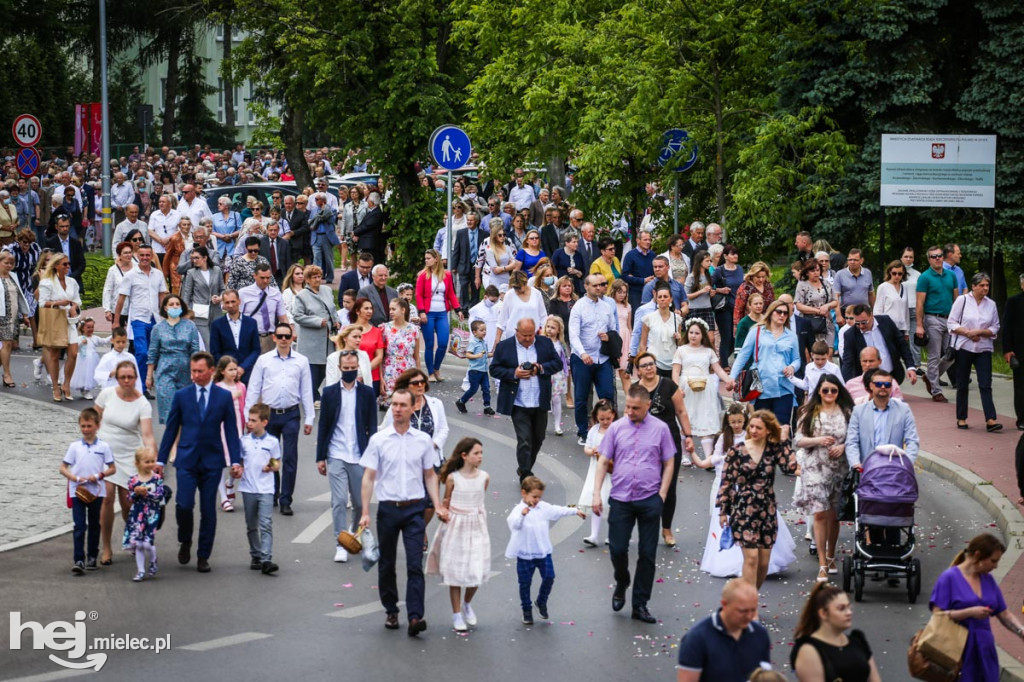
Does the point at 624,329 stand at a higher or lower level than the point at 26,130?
lower

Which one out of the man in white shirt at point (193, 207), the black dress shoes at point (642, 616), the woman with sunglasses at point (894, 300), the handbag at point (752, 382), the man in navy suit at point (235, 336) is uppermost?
the man in white shirt at point (193, 207)

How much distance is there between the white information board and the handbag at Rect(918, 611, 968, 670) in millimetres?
14769

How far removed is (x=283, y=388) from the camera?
15.2 m

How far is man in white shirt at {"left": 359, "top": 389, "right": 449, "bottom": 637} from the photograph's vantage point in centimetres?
1191

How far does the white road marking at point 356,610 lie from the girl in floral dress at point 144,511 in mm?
1802

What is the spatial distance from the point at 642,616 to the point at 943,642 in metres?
2.86

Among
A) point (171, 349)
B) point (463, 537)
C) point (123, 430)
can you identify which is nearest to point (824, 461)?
point (463, 537)

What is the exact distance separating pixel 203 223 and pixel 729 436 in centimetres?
1474

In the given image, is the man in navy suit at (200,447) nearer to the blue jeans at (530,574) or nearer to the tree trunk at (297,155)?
the blue jeans at (530,574)

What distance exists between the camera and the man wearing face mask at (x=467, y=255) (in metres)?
26.9

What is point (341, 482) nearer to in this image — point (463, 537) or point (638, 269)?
point (463, 537)

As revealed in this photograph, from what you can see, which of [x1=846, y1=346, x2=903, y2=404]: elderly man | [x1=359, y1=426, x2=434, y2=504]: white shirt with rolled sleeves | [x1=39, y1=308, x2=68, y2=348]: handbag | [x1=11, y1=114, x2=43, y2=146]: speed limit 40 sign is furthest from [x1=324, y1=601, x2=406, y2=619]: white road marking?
[x1=11, y1=114, x2=43, y2=146]: speed limit 40 sign

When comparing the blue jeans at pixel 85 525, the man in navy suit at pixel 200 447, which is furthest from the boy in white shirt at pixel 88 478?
the man in navy suit at pixel 200 447

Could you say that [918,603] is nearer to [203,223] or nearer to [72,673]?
[72,673]
